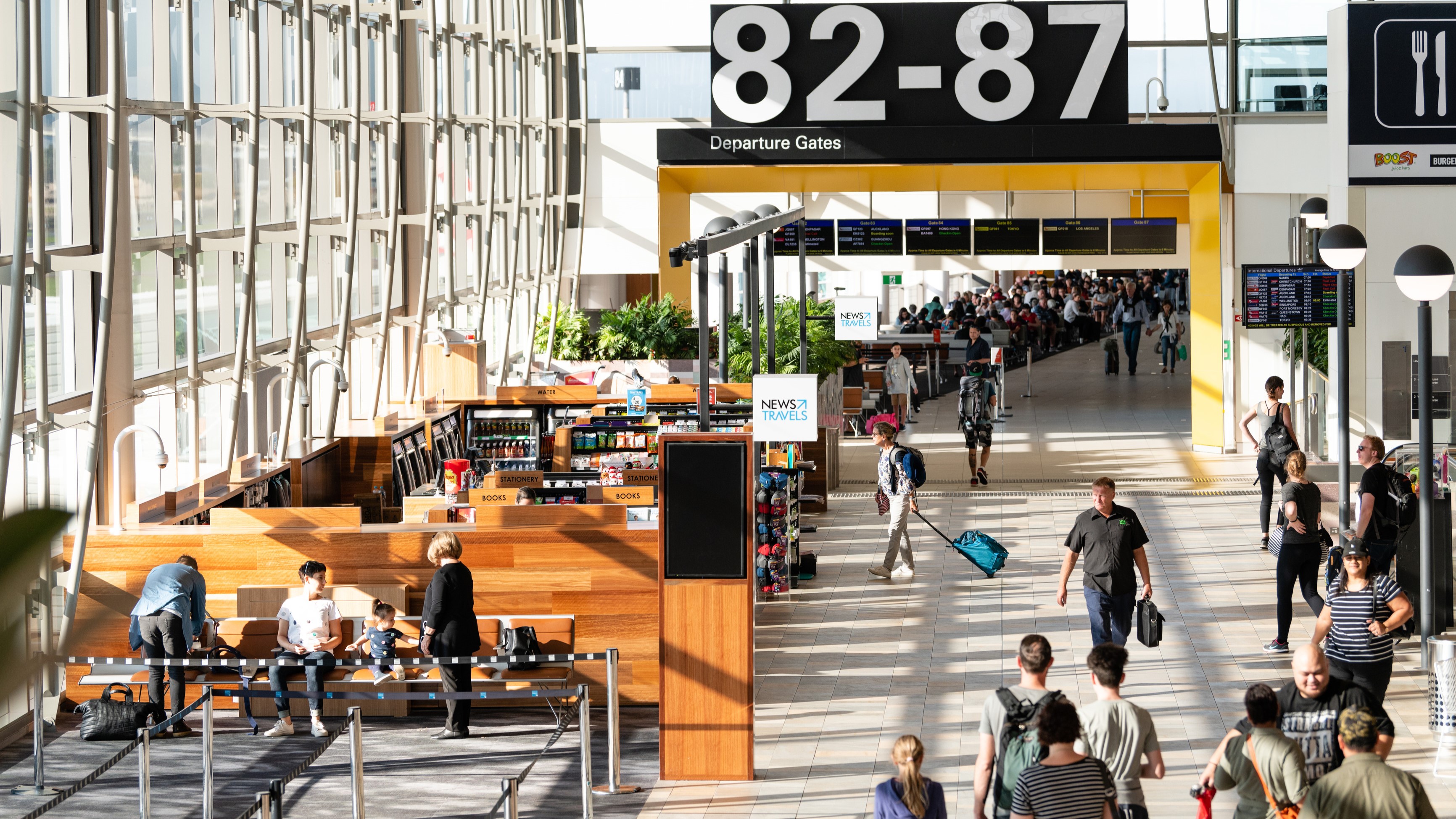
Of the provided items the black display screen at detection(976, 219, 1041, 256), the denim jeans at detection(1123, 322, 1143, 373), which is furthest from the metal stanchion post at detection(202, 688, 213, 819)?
the denim jeans at detection(1123, 322, 1143, 373)

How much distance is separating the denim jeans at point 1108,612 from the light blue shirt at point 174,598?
4.93 m

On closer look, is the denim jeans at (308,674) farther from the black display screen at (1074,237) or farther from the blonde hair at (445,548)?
the black display screen at (1074,237)

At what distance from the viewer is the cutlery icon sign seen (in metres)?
13.7

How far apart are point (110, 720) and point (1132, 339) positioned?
24.2m

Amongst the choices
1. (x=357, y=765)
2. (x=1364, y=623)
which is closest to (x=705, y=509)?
(x=357, y=765)

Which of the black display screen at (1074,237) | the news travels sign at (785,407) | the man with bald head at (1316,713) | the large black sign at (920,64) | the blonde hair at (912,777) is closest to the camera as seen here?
the blonde hair at (912,777)

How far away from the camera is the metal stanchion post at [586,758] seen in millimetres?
7273

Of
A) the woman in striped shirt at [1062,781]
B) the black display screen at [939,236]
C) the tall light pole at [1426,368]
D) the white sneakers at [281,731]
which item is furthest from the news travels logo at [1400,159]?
the black display screen at [939,236]

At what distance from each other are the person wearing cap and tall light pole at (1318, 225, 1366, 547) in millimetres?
6482

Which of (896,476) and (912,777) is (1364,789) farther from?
(896,476)

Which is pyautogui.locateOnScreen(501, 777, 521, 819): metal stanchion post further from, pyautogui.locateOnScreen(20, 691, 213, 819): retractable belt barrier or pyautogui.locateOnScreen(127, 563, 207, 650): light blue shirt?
pyautogui.locateOnScreen(127, 563, 207, 650): light blue shirt

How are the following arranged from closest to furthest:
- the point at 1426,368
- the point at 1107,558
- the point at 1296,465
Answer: the point at 1107,558 < the point at 1426,368 < the point at 1296,465

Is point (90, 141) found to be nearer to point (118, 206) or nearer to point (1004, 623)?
point (118, 206)

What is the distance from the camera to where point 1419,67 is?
13719 mm
